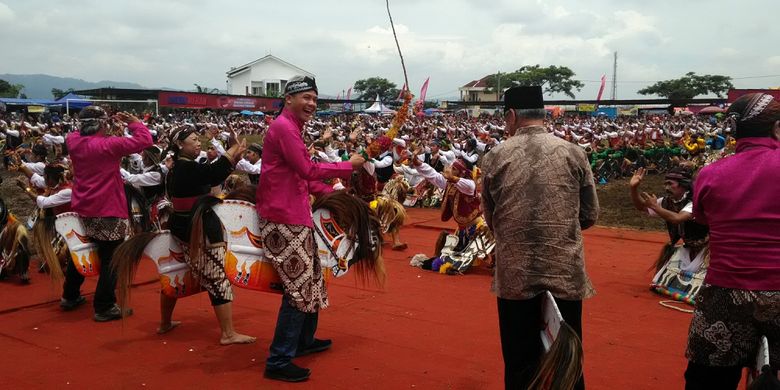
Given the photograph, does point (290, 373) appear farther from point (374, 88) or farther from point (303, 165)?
point (374, 88)

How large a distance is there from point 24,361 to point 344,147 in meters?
13.3

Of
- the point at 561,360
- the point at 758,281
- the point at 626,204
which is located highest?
the point at 758,281


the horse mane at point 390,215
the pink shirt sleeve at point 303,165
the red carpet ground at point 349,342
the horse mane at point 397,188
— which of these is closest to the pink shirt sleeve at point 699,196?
the red carpet ground at point 349,342

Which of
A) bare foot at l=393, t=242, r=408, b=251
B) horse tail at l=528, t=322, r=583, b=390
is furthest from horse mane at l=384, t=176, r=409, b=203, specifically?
horse tail at l=528, t=322, r=583, b=390

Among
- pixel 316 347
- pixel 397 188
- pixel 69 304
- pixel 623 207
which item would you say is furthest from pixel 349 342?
pixel 623 207

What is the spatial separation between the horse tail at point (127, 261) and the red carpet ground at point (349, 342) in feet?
1.47

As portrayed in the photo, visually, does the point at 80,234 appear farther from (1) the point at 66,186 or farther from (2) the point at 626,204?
(2) the point at 626,204

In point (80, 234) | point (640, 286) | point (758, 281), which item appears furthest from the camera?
point (640, 286)

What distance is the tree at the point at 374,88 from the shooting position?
9184 cm

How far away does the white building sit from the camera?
272 ft

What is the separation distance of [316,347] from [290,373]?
62 centimetres

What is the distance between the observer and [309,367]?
4484mm

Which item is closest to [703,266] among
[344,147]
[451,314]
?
[451,314]

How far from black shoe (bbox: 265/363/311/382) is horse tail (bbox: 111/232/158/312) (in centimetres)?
139
